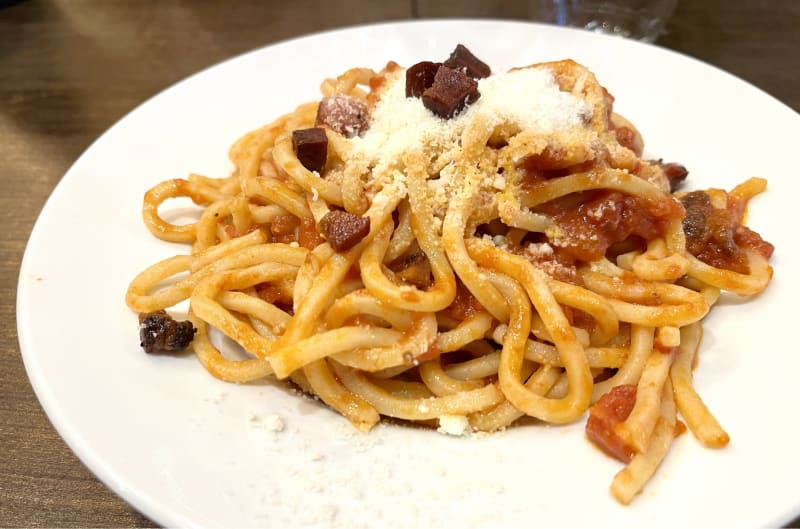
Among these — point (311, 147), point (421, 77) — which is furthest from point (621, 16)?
point (311, 147)

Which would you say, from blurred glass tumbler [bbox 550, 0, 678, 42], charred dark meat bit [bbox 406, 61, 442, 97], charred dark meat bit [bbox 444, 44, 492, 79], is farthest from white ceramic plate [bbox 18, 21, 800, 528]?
blurred glass tumbler [bbox 550, 0, 678, 42]

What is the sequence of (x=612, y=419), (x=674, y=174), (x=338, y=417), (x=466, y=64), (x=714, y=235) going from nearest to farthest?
1. (x=612, y=419)
2. (x=338, y=417)
3. (x=714, y=235)
4. (x=466, y=64)
5. (x=674, y=174)

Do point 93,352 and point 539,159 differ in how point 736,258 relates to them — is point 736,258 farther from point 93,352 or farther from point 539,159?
point 93,352

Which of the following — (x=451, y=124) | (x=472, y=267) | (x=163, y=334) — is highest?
(x=451, y=124)

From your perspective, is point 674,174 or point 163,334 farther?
point 674,174

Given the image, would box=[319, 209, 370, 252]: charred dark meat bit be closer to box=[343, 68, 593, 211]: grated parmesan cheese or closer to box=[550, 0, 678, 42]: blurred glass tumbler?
box=[343, 68, 593, 211]: grated parmesan cheese

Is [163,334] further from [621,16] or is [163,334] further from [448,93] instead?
[621,16]

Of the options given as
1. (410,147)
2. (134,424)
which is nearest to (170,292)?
(134,424)
